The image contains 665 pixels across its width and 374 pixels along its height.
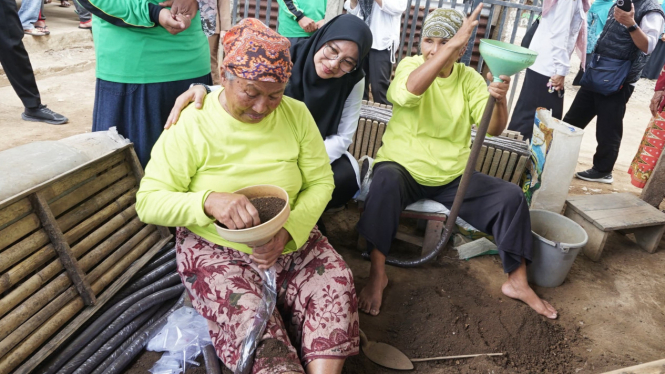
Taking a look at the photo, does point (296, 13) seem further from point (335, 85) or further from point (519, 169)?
point (519, 169)

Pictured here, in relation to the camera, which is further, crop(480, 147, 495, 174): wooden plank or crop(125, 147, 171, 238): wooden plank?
crop(480, 147, 495, 174): wooden plank

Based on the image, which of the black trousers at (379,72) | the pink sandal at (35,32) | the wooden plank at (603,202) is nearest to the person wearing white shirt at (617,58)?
the wooden plank at (603,202)

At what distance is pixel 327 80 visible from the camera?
8.21ft

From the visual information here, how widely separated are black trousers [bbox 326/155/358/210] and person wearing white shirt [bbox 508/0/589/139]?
2.29 m

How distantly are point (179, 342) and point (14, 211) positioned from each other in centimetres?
85

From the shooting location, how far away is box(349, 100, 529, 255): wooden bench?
3.01 m

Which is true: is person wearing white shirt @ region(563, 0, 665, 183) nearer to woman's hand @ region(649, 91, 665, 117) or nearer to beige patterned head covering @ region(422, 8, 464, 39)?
woman's hand @ region(649, 91, 665, 117)

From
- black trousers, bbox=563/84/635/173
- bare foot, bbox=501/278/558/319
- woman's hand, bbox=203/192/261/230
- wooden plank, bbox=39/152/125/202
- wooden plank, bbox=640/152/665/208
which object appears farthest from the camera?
black trousers, bbox=563/84/635/173

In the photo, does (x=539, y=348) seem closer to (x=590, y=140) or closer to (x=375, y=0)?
(x=375, y=0)

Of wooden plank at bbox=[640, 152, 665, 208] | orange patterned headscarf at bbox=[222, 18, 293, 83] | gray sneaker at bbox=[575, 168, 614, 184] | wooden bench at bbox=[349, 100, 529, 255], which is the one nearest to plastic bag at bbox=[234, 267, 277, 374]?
orange patterned headscarf at bbox=[222, 18, 293, 83]

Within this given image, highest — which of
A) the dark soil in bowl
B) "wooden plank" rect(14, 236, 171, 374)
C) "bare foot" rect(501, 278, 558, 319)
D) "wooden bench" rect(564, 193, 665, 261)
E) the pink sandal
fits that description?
the dark soil in bowl

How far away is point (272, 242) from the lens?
181 centimetres

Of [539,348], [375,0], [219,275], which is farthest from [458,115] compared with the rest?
[375,0]

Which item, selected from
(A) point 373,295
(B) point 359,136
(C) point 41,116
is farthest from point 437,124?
(C) point 41,116
